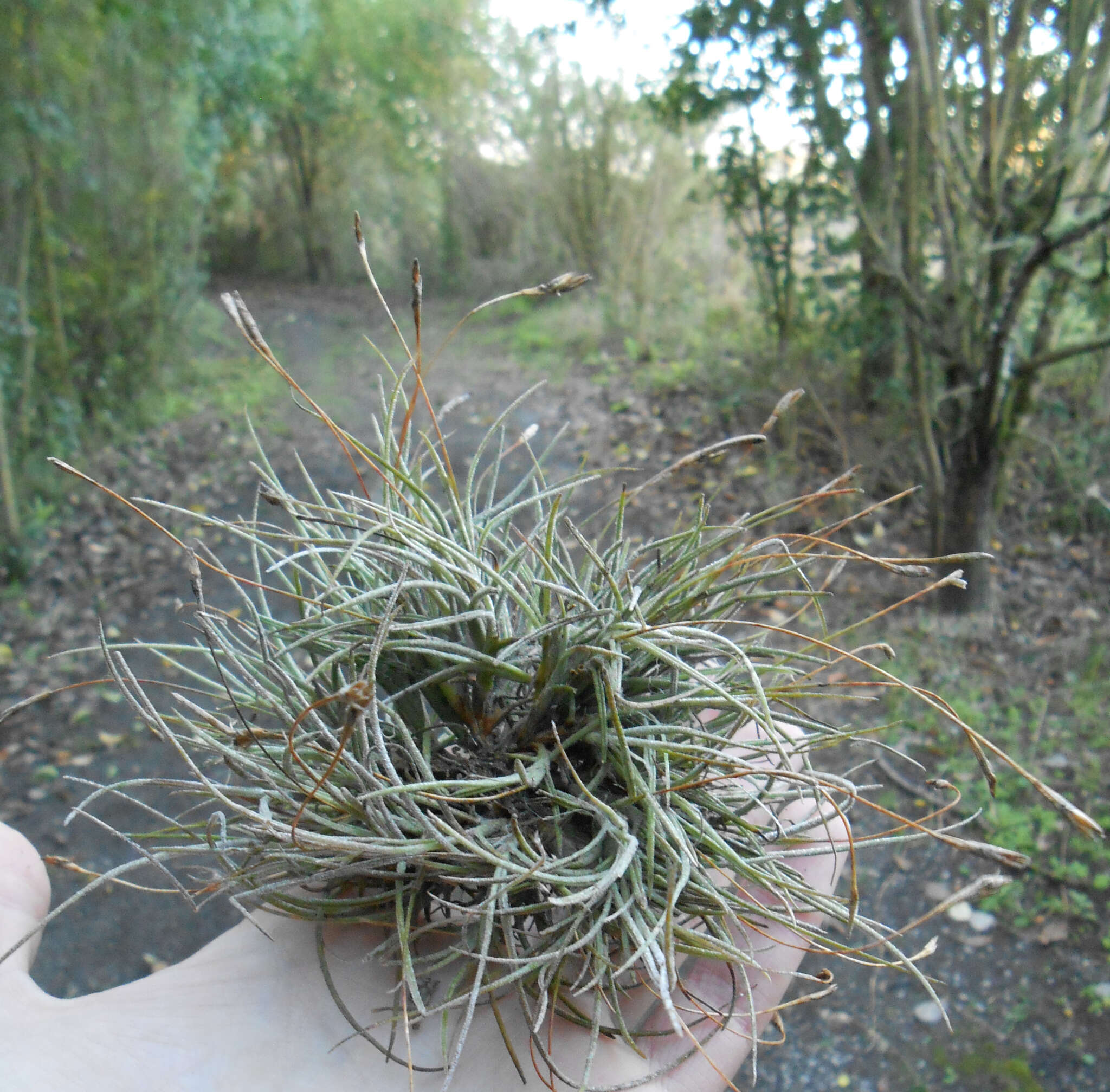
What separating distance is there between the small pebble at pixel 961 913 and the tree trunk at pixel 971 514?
3.23 ft

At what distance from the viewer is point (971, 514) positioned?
2686 mm

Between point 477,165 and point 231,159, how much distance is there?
99.3 inches

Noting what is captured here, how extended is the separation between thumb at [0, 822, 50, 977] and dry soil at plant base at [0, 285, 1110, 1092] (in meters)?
0.42

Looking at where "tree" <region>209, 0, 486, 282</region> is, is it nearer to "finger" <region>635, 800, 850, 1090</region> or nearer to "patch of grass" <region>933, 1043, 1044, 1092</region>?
"patch of grass" <region>933, 1043, 1044, 1092</region>

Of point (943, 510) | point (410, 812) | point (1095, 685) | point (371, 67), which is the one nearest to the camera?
point (410, 812)

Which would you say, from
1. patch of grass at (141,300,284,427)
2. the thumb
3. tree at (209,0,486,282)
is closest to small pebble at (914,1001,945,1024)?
the thumb

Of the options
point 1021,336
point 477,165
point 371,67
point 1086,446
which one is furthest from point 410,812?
point 371,67

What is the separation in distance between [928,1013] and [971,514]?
1527 millimetres

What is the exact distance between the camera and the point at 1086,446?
10.1 feet

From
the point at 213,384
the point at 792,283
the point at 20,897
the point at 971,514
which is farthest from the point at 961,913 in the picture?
the point at 213,384

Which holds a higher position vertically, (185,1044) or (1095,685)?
(185,1044)

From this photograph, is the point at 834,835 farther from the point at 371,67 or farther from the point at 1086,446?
the point at 371,67

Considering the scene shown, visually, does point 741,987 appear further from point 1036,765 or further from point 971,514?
point 971,514

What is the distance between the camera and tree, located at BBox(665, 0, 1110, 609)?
86.2 inches
